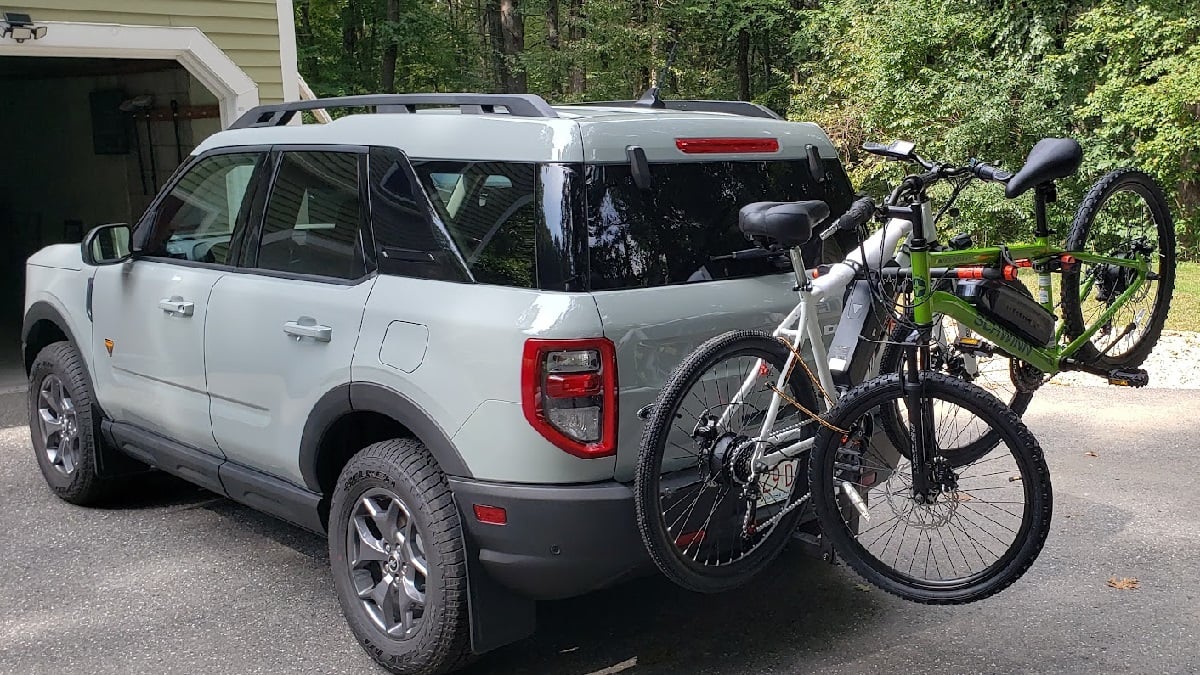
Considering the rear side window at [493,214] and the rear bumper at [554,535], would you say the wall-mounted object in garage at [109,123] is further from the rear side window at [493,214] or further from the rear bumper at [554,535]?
the rear bumper at [554,535]

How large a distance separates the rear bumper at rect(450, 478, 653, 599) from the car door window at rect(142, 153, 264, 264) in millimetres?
1855

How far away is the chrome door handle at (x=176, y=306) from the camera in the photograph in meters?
4.49

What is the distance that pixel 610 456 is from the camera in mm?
3299

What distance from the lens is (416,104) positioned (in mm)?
3947

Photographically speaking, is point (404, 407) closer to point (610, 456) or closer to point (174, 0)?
point (610, 456)

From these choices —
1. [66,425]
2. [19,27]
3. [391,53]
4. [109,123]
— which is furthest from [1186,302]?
[391,53]

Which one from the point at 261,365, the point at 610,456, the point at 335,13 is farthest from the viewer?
the point at 335,13

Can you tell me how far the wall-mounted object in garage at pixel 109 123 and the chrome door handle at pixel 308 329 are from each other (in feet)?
34.4

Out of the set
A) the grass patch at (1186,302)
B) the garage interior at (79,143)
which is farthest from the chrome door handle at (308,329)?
the grass patch at (1186,302)

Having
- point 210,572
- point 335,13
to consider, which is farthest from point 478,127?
point 335,13

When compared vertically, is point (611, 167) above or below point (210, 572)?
above

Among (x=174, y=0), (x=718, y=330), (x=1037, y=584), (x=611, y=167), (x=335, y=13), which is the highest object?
(x=335, y=13)

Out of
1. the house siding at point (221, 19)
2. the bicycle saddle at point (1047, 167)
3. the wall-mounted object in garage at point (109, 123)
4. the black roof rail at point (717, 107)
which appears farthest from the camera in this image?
the wall-mounted object in garage at point (109, 123)

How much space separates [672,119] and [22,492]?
425 centimetres
